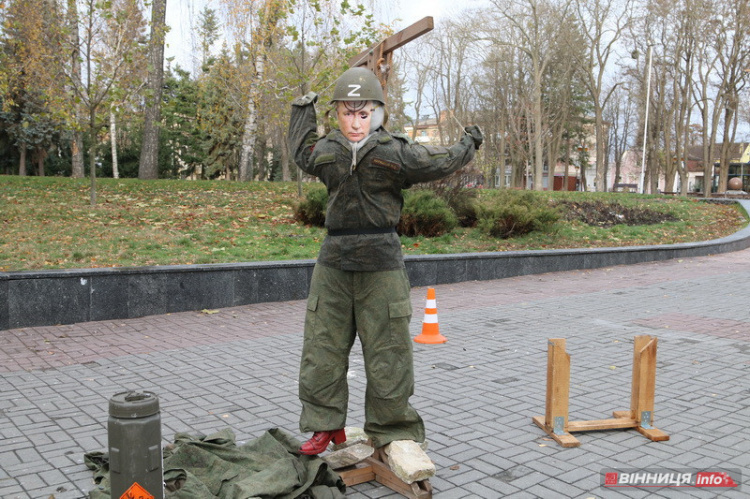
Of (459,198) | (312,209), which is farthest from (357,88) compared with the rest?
(459,198)

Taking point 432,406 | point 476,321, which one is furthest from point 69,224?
point 432,406

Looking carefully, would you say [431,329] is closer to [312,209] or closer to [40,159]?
[312,209]

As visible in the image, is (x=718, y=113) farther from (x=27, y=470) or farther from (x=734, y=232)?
(x=27, y=470)

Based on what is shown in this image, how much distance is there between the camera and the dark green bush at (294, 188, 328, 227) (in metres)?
14.1

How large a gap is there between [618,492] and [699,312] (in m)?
6.58

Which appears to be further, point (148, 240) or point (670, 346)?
point (148, 240)

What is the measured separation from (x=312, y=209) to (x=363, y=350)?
417 inches

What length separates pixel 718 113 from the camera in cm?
4453

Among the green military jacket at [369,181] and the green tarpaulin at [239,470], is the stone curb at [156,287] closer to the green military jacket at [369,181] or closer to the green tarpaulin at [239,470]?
the green tarpaulin at [239,470]

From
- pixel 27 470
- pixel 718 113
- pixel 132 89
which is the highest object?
pixel 718 113

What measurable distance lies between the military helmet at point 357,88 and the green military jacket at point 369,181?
0.20m

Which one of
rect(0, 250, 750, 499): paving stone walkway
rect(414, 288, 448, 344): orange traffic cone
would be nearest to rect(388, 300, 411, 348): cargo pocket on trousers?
rect(0, 250, 750, 499): paving stone walkway

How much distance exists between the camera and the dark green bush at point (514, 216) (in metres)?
14.8

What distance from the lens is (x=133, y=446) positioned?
2.70 m
